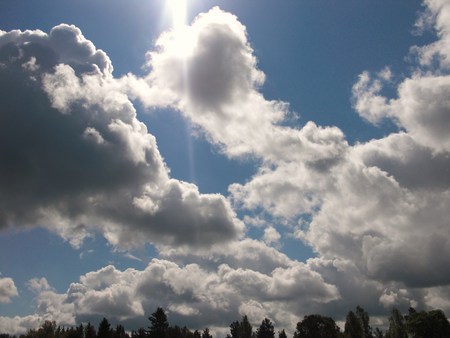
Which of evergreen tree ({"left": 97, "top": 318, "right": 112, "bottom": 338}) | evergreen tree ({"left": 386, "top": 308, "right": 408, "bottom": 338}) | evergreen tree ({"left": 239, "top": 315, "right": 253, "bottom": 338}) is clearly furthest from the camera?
evergreen tree ({"left": 239, "top": 315, "right": 253, "bottom": 338})

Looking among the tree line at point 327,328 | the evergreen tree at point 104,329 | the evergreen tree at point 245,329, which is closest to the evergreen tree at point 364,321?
the tree line at point 327,328

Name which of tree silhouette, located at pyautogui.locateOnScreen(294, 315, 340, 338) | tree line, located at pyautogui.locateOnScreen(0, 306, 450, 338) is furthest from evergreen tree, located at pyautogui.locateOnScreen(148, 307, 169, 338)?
tree silhouette, located at pyautogui.locateOnScreen(294, 315, 340, 338)

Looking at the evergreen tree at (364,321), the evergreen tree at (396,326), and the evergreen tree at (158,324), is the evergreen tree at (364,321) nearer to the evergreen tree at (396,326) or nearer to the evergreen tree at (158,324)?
the evergreen tree at (396,326)

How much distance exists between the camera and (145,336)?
13362 cm

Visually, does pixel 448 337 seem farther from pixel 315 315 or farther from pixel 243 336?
pixel 243 336

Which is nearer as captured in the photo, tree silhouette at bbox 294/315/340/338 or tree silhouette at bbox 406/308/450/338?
tree silhouette at bbox 406/308/450/338

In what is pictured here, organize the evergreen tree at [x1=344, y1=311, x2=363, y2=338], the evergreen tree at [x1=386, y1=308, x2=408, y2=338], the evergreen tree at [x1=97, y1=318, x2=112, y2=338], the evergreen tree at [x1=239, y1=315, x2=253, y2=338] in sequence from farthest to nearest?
the evergreen tree at [x1=239, y1=315, x2=253, y2=338], the evergreen tree at [x1=344, y1=311, x2=363, y2=338], the evergreen tree at [x1=386, y1=308, x2=408, y2=338], the evergreen tree at [x1=97, y1=318, x2=112, y2=338]

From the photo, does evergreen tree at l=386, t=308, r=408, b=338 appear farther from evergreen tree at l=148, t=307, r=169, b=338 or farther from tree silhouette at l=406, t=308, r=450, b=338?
evergreen tree at l=148, t=307, r=169, b=338

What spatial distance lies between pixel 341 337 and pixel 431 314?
44.6 metres

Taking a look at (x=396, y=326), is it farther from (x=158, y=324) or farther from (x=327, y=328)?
(x=158, y=324)

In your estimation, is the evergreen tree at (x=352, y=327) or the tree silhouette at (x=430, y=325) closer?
the tree silhouette at (x=430, y=325)

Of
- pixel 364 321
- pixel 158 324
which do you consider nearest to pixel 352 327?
pixel 364 321

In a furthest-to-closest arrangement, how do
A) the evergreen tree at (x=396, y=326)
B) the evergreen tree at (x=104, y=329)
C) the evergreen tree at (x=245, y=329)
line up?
the evergreen tree at (x=245, y=329)
the evergreen tree at (x=396, y=326)
the evergreen tree at (x=104, y=329)

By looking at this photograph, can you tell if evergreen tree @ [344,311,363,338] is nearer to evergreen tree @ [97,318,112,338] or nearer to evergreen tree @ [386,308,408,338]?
evergreen tree @ [386,308,408,338]
